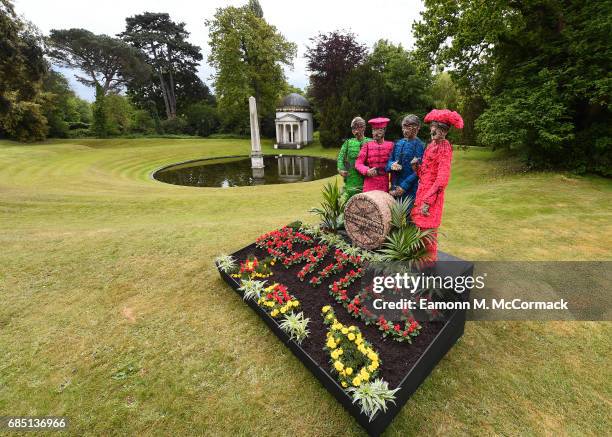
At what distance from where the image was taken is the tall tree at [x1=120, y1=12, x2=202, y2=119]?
2035 inches

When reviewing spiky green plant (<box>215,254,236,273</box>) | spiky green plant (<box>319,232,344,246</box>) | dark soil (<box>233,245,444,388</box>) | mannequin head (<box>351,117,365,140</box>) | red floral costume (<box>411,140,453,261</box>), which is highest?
mannequin head (<box>351,117,365,140</box>)

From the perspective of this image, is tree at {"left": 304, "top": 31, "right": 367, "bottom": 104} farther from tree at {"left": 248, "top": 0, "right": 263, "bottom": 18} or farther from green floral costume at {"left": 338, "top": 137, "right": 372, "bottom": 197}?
green floral costume at {"left": 338, "top": 137, "right": 372, "bottom": 197}

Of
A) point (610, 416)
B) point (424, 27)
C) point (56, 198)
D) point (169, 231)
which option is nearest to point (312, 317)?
point (610, 416)

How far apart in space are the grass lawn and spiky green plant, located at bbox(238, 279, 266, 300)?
0.34m

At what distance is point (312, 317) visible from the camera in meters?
5.04

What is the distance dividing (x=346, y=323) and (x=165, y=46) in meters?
64.7

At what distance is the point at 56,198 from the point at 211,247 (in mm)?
10914

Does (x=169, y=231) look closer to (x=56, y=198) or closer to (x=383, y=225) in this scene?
(x=383, y=225)

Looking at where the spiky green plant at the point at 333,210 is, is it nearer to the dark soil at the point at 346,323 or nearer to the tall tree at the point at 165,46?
the dark soil at the point at 346,323

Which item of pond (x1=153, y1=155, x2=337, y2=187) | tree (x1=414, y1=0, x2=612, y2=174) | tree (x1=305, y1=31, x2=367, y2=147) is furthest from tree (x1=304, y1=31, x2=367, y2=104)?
tree (x1=414, y1=0, x2=612, y2=174)

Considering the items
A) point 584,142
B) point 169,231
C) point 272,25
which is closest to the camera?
point 169,231

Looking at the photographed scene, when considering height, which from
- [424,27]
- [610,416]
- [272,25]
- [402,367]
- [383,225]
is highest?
[272,25]

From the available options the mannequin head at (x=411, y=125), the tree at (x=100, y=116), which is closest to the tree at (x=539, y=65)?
the mannequin head at (x=411, y=125)

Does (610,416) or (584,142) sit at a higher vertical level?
(584,142)
